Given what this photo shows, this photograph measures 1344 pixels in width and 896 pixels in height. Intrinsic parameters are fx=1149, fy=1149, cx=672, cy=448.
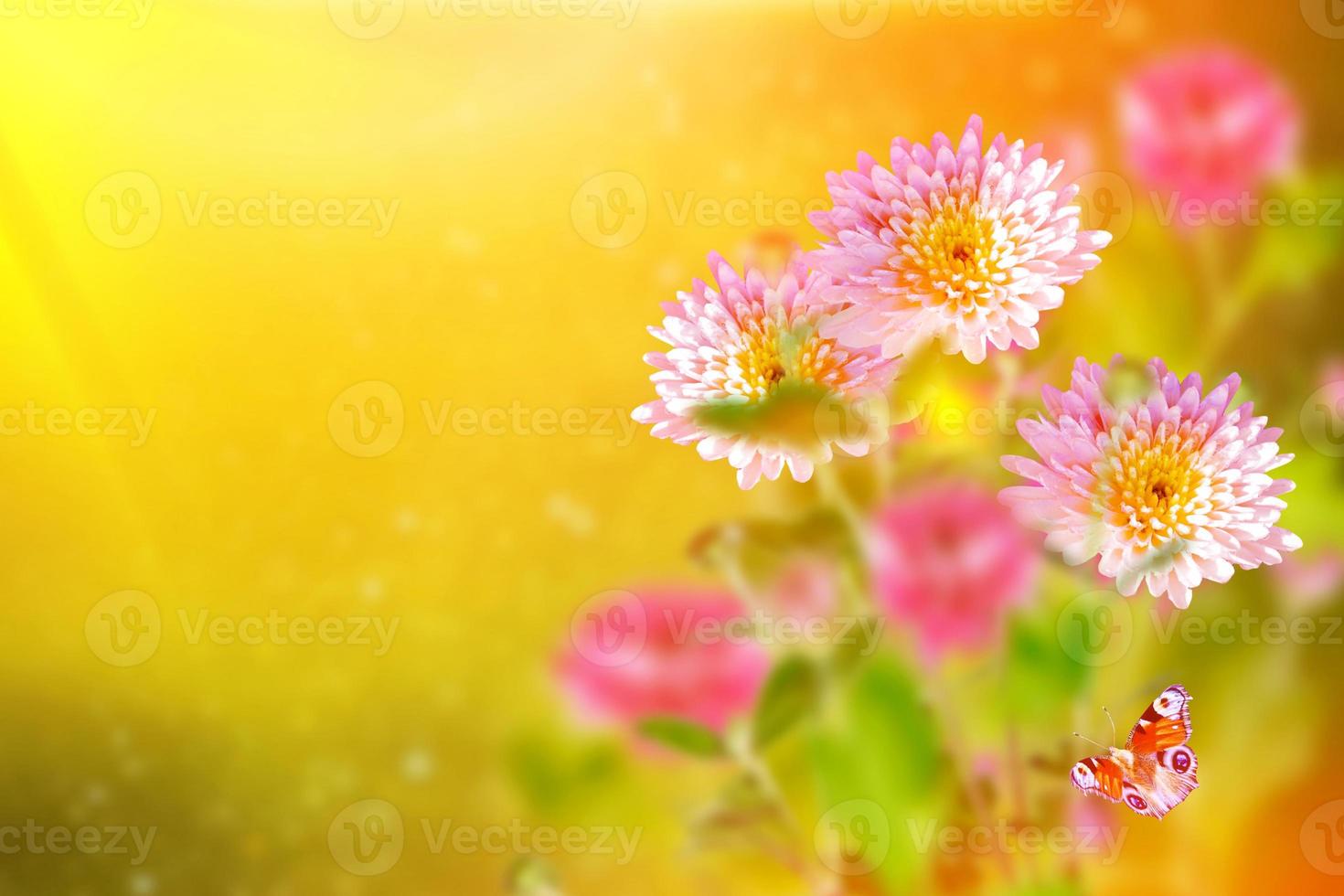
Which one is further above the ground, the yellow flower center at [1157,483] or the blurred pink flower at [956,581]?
the yellow flower center at [1157,483]

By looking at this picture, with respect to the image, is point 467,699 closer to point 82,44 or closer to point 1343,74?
point 82,44

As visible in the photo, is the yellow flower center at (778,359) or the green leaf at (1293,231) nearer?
the yellow flower center at (778,359)

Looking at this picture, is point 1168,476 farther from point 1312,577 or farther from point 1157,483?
point 1312,577

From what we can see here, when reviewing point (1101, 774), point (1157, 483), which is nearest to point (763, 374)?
point (1157, 483)

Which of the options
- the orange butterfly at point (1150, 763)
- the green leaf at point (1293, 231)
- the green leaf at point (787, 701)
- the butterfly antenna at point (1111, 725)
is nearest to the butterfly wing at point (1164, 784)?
the orange butterfly at point (1150, 763)

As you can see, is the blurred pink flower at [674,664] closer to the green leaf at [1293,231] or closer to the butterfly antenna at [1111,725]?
the butterfly antenna at [1111,725]

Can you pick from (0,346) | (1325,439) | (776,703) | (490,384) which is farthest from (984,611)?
(0,346)
